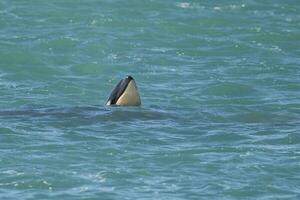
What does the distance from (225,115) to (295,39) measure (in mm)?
7775

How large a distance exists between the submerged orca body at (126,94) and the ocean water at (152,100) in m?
0.25

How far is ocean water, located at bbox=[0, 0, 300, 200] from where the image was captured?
14.8 m

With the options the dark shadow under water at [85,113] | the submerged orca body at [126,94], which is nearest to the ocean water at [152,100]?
the dark shadow under water at [85,113]

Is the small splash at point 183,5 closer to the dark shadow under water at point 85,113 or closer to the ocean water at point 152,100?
the ocean water at point 152,100

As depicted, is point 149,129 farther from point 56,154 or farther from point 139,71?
point 139,71

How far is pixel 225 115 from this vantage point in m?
19.0

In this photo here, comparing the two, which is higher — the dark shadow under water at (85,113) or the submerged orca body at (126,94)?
the submerged orca body at (126,94)

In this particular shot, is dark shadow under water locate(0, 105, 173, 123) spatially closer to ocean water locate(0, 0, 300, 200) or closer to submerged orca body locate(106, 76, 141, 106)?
ocean water locate(0, 0, 300, 200)

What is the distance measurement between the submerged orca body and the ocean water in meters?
0.25

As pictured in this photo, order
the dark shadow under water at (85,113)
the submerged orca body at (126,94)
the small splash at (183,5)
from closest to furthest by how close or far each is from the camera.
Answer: the dark shadow under water at (85,113)
the submerged orca body at (126,94)
the small splash at (183,5)

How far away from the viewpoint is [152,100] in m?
20.9

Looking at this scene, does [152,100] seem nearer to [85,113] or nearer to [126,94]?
[126,94]

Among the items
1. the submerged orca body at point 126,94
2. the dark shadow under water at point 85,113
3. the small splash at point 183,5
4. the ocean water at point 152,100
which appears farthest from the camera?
the small splash at point 183,5

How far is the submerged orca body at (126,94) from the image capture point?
19156mm
